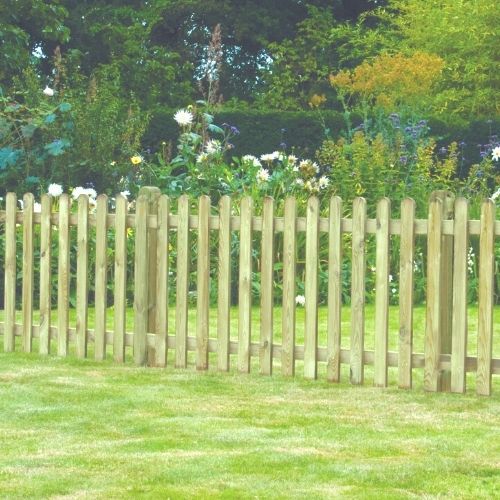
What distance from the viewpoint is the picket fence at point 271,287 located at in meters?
7.64

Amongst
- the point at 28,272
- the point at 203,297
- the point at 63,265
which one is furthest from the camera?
the point at 28,272

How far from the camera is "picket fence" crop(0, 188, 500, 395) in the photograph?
7.64 meters

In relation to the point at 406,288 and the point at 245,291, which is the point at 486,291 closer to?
the point at 406,288

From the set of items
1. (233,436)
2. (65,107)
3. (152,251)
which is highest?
(65,107)

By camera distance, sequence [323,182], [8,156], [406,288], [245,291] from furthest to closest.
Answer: [8,156] < [323,182] < [245,291] < [406,288]

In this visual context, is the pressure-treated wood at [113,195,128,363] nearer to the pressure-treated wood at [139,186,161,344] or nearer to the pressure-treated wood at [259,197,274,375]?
the pressure-treated wood at [139,186,161,344]

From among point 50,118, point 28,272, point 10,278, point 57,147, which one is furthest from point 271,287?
point 50,118

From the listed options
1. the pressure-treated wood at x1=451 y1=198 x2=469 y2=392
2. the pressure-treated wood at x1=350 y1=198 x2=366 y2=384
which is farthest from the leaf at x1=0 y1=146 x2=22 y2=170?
the pressure-treated wood at x1=451 y1=198 x2=469 y2=392

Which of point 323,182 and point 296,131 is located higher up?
point 296,131

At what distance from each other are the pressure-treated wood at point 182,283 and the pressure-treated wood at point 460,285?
185cm

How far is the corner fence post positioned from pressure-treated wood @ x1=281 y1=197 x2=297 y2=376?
876mm

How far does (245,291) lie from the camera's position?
8422mm

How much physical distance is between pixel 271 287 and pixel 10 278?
2263 millimetres

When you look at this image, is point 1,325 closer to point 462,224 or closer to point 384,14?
point 462,224
